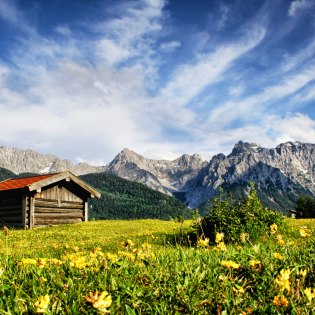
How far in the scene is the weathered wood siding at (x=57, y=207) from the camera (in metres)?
29.9

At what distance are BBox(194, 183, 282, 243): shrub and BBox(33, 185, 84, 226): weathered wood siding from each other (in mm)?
17435

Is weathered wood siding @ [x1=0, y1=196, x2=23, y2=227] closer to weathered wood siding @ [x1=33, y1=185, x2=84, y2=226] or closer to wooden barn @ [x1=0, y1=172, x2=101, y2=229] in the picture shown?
wooden barn @ [x1=0, y1=172, x2=101, y2=229]

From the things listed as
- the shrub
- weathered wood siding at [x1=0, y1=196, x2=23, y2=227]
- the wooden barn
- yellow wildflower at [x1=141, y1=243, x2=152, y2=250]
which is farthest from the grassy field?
weathered wood siding at [x1=0, y1=196, x2=23, y2=227]

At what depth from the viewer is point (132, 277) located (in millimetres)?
3721

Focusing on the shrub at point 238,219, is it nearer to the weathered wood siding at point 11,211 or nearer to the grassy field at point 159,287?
the grassy field at point 159,287

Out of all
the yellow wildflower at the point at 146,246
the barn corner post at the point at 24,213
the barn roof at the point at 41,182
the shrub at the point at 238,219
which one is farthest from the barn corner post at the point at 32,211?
the yellow wildflower at the point at 146,246

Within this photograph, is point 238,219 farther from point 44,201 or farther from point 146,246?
point 44,201

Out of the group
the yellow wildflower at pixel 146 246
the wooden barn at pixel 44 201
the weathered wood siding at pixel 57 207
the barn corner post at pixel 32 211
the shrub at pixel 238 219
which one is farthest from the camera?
the weathered wood siding at pixel 57 207

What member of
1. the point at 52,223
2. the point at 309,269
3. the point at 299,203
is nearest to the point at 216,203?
the point at 309,269

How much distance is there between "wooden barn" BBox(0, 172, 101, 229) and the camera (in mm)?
28875

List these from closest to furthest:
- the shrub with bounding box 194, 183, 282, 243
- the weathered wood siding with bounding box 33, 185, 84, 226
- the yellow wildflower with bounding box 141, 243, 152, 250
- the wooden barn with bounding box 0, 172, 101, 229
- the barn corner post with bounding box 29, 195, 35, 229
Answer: the yellow wildflower with bounding box 141, 243, 152, 250, the shrub with bounding box 194, 183, 282, 243, the barn corner post with bounding box 29, 195, 35, 229, the wooden barn with bounding box 0, 172, 101, 229, the weathered wood siding with bounding box 33, 185, 84, 226

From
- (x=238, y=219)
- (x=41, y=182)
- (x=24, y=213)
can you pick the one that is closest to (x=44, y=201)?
(x=24, y=213)

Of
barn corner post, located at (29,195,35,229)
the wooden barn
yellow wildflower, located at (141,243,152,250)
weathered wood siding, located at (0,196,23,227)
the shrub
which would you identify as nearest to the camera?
yellow wildflower, located at (141,243,152,250)

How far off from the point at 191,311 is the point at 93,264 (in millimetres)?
1575
